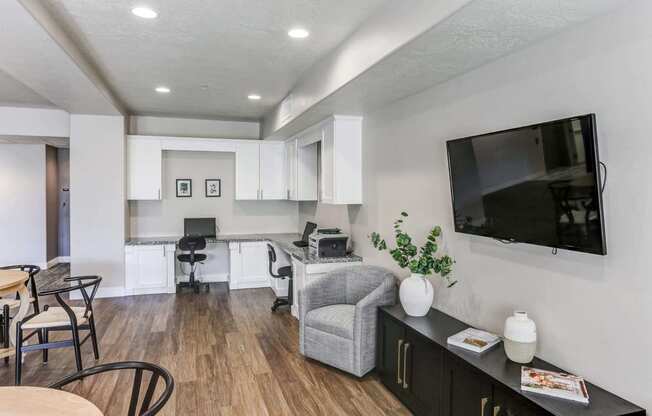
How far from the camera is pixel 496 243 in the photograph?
105 inches

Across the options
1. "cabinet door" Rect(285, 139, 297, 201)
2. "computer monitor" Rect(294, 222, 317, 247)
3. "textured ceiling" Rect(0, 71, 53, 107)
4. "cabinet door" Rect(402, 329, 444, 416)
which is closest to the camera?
"cabinet door" Rect(402, 329, 444, 416)

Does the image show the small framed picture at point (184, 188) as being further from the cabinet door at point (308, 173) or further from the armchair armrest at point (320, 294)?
the armchair armrest at point (320, 294)

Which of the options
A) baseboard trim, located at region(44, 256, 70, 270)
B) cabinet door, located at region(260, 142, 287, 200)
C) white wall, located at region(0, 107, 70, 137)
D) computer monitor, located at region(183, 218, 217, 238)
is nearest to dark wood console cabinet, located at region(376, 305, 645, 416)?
cabinet door, located at region(260, 142, 287, 200)

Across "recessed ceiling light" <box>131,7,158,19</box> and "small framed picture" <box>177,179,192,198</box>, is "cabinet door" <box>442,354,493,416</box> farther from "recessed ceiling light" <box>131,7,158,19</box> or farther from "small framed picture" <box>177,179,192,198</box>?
"small framed picture" <box>177,179,192,198</box>

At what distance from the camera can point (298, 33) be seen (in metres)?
3.12

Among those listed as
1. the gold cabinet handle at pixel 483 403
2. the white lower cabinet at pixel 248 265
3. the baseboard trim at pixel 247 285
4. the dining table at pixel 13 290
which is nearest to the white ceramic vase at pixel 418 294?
the gold cabinet handle at pixel 483 403

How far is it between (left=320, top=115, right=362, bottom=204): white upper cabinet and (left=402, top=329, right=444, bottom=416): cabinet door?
185cm

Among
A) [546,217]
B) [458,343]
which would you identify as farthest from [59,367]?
[546,217]

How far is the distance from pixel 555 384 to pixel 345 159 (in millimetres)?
2912

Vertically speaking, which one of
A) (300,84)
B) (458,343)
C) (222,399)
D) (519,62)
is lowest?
(222,399)

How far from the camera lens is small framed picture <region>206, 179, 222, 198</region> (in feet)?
22.5

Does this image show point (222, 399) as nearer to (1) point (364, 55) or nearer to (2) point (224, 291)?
(1) point (364, 55)

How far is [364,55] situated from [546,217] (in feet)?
5.14

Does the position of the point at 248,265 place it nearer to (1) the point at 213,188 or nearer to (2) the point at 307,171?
(1) the point at 213,188
